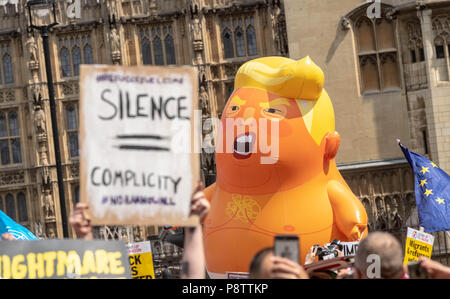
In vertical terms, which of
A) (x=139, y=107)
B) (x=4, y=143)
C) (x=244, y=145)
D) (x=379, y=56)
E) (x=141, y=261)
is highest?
(x=379, y=56)

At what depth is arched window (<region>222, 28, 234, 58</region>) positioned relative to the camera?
79.3 feet

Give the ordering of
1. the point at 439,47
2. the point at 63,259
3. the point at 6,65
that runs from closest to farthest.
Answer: the point at 63,259 → the point at 439,47 → the point at 6,65

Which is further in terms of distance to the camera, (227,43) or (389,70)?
(227,43)

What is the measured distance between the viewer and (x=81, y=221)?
157 inches

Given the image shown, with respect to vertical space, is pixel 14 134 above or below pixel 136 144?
above

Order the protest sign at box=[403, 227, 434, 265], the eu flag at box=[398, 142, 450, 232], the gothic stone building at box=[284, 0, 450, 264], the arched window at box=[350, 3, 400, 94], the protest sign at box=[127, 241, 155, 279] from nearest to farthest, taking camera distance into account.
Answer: the protest sign at box=[403, 227, 434, 265] < the protest sign at box=[127, 241, 155, 279] < the eu flag at box=[398, 142, 450, 232] < the gothic stone building at box=[284, 0, 450, 264] < the arched window at box=[350, 3, 400, 94]

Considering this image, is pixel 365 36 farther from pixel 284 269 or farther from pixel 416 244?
pixel 284 269

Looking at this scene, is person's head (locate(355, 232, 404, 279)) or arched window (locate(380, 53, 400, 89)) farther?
arched window (locate(380, 53, 400, 89))

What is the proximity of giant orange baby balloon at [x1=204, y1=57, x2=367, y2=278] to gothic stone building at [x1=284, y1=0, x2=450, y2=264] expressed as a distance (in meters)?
9.99

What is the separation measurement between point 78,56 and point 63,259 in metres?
20.8

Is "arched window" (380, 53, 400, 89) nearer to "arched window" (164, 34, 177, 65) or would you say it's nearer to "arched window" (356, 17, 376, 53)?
"arched window" (356, 17, 376, 53)

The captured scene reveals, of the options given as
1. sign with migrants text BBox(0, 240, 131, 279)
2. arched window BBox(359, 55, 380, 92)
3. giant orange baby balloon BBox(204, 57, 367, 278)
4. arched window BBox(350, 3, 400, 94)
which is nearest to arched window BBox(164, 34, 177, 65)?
arched window BBox(350, 3, 400, 94)

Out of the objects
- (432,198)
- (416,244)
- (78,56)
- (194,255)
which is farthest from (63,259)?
(78,56)
